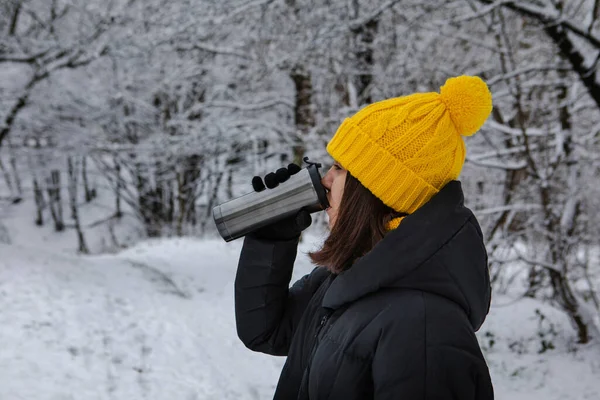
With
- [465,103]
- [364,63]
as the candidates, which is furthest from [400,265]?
[364,63]

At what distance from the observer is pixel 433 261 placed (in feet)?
3.92

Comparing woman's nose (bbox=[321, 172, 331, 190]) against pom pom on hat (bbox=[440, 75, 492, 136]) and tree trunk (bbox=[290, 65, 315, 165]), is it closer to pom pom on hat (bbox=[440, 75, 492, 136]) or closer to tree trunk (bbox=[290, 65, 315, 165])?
pom pom on hat (bbox=[440, 75, 492, 136])

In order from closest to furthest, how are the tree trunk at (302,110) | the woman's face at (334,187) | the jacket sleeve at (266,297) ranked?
the woman's face at (334,187) → the jacket sleeve at (266,297) → the tree trunk at (302,110)

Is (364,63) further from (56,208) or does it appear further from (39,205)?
(56,208)

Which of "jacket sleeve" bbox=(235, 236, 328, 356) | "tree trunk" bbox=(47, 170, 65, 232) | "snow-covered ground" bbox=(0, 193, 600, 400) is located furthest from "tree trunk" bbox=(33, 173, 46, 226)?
"jacket sleeve" bbox=(235, 236, 328, 356)

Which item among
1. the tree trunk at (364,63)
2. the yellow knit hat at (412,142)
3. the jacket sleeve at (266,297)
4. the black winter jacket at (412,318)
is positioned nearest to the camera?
the black winter jacket at (412,318)

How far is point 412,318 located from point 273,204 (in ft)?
2.04

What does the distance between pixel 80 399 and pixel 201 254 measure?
5546 mm

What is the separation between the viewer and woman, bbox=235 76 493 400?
3.66 feet

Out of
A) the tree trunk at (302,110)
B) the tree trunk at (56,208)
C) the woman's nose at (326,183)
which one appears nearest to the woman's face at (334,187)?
the woman's nose at (326,183)

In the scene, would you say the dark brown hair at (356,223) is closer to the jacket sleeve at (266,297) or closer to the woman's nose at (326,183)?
the woman's nose at (326,183)

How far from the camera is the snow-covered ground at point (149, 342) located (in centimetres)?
400

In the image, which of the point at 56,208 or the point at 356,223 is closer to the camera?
the point at 356,223

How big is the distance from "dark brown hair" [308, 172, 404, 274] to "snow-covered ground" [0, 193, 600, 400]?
285cm
